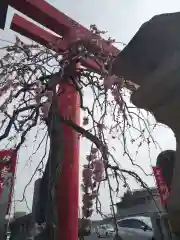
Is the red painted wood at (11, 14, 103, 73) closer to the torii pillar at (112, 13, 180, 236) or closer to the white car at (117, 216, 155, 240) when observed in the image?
the torii pillar at (112, 13, 180, 236)

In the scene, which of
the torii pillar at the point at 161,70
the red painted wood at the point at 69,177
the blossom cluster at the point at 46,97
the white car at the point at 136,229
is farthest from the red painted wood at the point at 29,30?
the white car at the point at 136,229

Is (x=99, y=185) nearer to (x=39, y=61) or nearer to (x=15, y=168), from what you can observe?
(x=15, y=168)

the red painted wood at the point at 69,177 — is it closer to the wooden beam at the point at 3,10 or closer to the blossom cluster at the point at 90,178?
the blossom cluster at the point at 90,178

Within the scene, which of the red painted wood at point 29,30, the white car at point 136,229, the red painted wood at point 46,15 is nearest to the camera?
the red painted wood at point 46,15

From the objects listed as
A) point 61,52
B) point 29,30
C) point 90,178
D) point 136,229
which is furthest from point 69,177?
point 136,229

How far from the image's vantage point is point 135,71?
1.32 m

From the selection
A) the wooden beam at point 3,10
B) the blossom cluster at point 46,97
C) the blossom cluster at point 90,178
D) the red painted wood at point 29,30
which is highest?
the red painted wood at point 29,30

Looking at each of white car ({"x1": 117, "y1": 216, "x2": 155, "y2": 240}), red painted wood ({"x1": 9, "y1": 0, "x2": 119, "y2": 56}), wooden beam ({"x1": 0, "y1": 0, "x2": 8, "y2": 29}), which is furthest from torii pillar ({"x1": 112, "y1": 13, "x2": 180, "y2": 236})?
white car ({"x1": 117, "y1": 216, "x2": 155, "y2": 240})

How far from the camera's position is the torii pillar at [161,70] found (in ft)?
3.63

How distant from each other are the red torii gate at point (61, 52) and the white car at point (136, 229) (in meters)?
5.03

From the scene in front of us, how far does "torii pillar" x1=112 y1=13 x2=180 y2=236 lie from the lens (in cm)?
111

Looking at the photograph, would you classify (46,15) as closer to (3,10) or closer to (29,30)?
(29,30)

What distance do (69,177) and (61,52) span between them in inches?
51.6

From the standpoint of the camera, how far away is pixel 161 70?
116 cm
